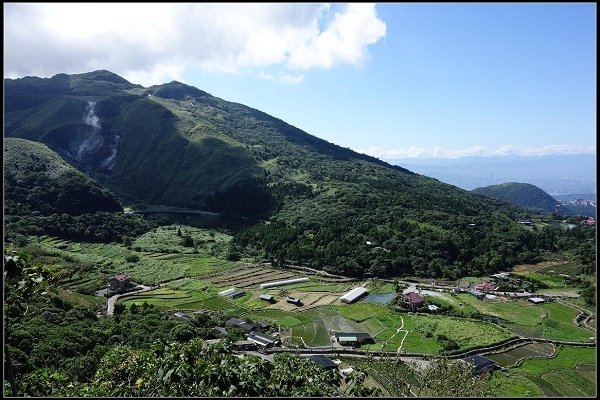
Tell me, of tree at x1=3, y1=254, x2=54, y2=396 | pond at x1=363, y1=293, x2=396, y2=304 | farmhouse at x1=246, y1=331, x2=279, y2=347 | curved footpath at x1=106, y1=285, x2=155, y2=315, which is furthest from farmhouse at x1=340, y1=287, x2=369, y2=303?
tree at x1=3, y1=254, x2=54, y2=396

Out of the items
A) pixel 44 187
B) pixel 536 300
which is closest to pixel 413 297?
pixel 536 300

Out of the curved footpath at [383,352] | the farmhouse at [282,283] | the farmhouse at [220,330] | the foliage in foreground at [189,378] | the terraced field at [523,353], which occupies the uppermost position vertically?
the foliage in foreground at [189,378]

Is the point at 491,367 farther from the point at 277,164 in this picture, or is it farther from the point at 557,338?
the point at 277,164

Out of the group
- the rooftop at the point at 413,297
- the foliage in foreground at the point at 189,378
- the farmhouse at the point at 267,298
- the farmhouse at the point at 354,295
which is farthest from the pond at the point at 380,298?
the foliage in foreground at the point at 189,378

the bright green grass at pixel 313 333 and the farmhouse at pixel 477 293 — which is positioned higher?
the farmhouse at pixel 477 293

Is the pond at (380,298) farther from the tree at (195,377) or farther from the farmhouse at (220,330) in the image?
the tree at (195,377)

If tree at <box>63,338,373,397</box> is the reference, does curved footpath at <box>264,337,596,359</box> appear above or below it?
below

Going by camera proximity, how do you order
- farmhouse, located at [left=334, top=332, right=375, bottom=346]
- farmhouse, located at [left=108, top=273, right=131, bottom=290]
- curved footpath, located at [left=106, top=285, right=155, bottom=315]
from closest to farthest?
farmhouse, located at [left=334, top=332, right=375, bottom=346] < curved footpath, located at [left=106, top=285, right=155, bottom=315] < farmhouse, located at [left=108, top=273, right=131, bottom=290]

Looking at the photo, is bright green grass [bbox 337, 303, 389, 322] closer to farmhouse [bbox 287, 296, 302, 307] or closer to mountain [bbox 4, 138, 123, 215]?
farmhouse [bbox 287, 296, 302, 307]
